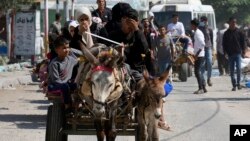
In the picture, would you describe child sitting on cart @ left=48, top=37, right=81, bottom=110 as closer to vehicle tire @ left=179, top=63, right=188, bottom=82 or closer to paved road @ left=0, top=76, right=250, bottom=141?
paved road @ left=0, top=76, right=250, bottom=141

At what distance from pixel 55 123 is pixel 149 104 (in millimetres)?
1290

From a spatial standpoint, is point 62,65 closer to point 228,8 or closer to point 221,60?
point 221,60

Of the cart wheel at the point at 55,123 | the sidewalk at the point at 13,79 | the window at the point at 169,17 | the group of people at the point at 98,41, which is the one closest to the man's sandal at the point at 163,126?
the group of people at the point at 98,41

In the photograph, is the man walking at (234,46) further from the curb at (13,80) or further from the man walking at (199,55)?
the curb at (13,80)

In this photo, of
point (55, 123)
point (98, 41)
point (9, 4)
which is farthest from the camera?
point (9, 4)

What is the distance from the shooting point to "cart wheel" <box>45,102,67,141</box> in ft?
33.1

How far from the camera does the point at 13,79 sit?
24844 millimetres

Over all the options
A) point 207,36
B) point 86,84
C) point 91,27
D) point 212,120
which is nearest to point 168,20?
point 207,36

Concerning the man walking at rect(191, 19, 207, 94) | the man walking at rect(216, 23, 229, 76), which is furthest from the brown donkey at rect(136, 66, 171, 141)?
the man walking at rect(216, 23, 229, 76)

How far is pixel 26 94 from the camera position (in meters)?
21.7

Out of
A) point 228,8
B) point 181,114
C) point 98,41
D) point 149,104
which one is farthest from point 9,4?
point 228,8

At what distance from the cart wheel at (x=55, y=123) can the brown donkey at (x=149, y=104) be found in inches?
39.9

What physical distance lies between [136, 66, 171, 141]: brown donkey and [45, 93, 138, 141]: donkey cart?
0.18 metres

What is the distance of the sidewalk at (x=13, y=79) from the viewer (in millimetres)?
23811
